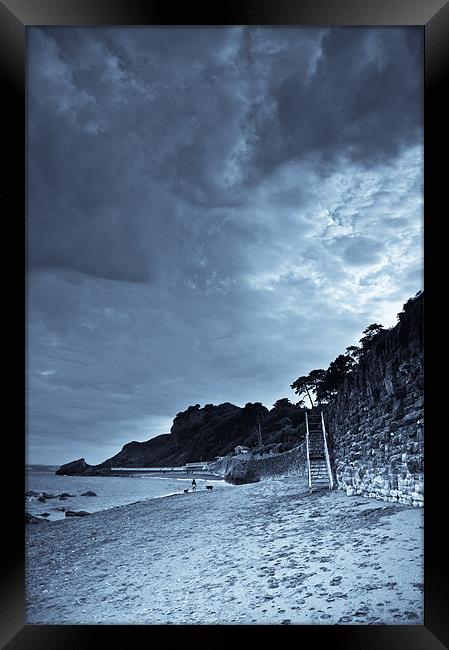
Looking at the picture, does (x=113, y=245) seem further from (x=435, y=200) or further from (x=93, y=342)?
(x=435, y=200)

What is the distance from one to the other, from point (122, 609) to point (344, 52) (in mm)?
5194

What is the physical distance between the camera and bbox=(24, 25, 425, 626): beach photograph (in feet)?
11.9

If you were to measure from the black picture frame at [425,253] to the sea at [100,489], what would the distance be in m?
5.30

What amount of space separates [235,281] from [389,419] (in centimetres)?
224

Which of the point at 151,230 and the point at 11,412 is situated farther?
the point at 151,230

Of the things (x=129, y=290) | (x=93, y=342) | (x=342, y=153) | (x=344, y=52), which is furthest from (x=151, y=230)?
(x=344, y=52)

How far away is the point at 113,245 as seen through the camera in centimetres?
482

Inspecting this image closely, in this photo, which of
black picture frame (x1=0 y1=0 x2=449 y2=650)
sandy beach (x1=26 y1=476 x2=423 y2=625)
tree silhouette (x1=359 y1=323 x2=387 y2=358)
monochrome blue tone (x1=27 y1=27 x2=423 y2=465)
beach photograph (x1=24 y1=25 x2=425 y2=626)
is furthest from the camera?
tree silhouette (x1=359 y1=323 x2=387 y2=358)

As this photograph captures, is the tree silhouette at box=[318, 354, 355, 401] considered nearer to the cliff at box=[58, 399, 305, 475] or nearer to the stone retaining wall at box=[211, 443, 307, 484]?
the cliff at box=[58, 399, 305, 475]

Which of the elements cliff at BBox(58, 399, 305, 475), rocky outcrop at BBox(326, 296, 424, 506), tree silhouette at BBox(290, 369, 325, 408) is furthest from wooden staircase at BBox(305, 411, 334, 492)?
cliff at BBox(58, 399, 305, 475)

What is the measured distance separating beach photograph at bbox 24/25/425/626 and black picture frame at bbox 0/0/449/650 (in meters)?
0.47

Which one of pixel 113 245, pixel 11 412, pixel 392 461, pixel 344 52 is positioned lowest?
pixel 392 461

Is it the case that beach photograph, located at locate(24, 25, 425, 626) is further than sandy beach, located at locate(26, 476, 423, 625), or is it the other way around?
beach photograph, located at locate(24, 25, 425, 626)

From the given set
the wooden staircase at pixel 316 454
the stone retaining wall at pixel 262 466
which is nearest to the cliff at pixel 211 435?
the stone retaining wall at pixel 262 466
